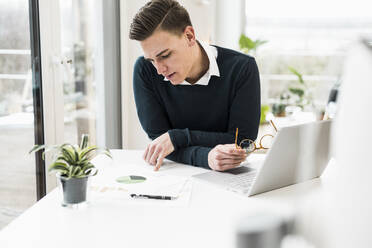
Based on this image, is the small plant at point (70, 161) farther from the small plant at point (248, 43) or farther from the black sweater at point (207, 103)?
the small plant at point (248, 43)

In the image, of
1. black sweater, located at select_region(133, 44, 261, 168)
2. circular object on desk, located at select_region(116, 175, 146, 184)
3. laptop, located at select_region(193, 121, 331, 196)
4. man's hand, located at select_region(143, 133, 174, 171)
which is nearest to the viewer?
laptop, located at select_region(193, 121, 331, 196)

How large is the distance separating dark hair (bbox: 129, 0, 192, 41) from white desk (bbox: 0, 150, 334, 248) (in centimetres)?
64

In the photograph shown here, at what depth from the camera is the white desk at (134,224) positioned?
0.72 metres

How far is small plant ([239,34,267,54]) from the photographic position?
362 centimetres

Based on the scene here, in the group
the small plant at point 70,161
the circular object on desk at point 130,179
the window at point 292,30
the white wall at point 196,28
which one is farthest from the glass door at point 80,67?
the small plant at point 70,161

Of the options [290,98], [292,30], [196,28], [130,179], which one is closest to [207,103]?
[130,179]

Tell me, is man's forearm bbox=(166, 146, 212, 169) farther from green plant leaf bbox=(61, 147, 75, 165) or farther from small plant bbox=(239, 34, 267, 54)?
small plant bbox=(239, 34, 267, 54)

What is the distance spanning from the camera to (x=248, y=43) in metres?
3.63

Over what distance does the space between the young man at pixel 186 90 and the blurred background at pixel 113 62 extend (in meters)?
0.29

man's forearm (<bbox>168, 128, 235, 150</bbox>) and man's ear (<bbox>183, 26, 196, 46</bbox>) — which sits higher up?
man's ear (<bbox>183, 26, 196, 46</bbox>)

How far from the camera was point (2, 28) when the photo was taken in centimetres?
152

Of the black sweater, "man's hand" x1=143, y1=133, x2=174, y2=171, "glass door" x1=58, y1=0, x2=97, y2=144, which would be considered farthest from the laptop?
"glass door" x1=58, y1=0, x2=97, y2=144

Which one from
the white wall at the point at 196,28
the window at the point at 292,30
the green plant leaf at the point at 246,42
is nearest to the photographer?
the white wall at the point at 196,28

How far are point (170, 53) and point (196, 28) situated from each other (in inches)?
73.0
